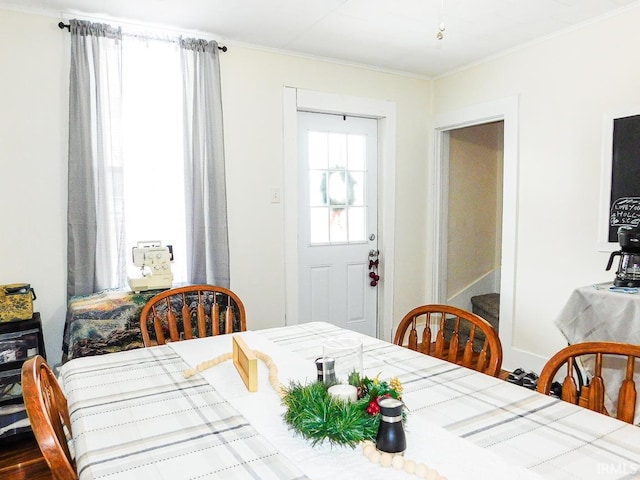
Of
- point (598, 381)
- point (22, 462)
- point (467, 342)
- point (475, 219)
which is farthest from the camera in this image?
point (475, 219)

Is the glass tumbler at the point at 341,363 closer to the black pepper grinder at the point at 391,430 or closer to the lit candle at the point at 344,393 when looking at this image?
the lit candle at the point at 344,393

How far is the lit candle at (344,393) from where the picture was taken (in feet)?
3.28

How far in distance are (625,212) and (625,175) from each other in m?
0.22

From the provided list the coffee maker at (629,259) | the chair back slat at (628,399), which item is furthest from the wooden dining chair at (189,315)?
the coffee maker at (629,259)

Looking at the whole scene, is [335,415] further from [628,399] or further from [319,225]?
[319,225]

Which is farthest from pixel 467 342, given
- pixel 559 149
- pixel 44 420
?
pixel 559 149

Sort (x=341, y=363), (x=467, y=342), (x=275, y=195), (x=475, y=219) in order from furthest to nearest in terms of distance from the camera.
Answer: (x=475, y=219)
(x=275, y=195)
(x=467, y=342)
(x=341, y=363)

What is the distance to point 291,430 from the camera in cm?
103

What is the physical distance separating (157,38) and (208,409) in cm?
253

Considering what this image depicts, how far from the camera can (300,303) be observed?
364 centimetres

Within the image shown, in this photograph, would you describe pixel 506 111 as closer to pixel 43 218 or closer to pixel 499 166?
pixel 499 166

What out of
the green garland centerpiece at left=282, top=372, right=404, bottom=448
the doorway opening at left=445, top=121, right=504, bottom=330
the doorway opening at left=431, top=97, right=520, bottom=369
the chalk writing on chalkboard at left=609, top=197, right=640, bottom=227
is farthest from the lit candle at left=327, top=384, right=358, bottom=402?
the doorway opening at left=445, top=121, right=504, bottom=330

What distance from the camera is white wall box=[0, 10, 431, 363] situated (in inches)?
102

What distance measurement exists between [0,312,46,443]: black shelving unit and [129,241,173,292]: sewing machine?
54 cm
